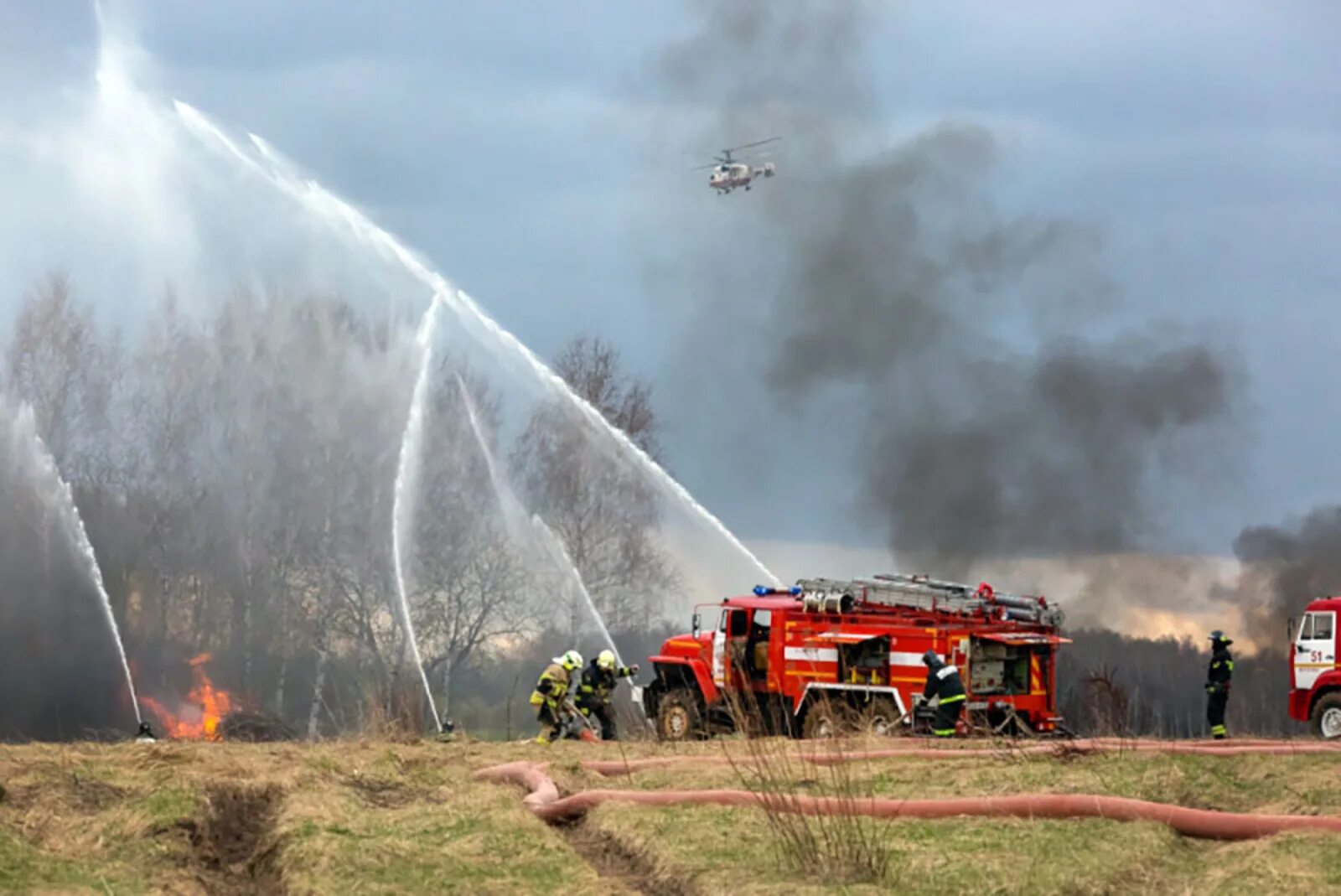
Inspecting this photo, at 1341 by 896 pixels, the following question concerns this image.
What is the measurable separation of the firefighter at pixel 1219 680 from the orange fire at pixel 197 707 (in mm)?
19945

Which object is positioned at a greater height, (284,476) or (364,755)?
(284,476)

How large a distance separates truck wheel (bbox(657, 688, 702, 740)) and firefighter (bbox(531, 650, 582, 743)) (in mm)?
2387

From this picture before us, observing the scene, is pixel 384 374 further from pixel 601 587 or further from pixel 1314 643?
pixel 1314 643

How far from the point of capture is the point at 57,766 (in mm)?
14875

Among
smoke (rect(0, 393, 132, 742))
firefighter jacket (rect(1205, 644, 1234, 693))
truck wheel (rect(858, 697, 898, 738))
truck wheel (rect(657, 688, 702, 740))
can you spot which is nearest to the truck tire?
firefighter jacket (rect(1205, 644, 1234, 693))

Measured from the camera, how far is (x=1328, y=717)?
2419 cm

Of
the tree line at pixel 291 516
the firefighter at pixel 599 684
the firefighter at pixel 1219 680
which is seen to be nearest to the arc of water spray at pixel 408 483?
the tree line at pixel 291 516

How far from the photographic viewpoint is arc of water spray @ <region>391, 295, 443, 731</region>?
1436 inches

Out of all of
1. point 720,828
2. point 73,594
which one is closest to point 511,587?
point 73,594

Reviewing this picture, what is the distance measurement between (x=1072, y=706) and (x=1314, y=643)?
1048 centimetres

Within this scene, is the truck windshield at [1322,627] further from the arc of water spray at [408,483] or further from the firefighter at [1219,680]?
the arc of water spray at [408,483]

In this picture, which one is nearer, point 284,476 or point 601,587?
point 284,476

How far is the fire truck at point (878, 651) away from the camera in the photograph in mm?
23125

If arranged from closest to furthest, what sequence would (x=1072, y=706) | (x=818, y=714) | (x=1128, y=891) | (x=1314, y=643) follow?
(x=1128, y=891) < (x=818, y=714) < (x=1314, y=643) < (x=1072, y=706)
